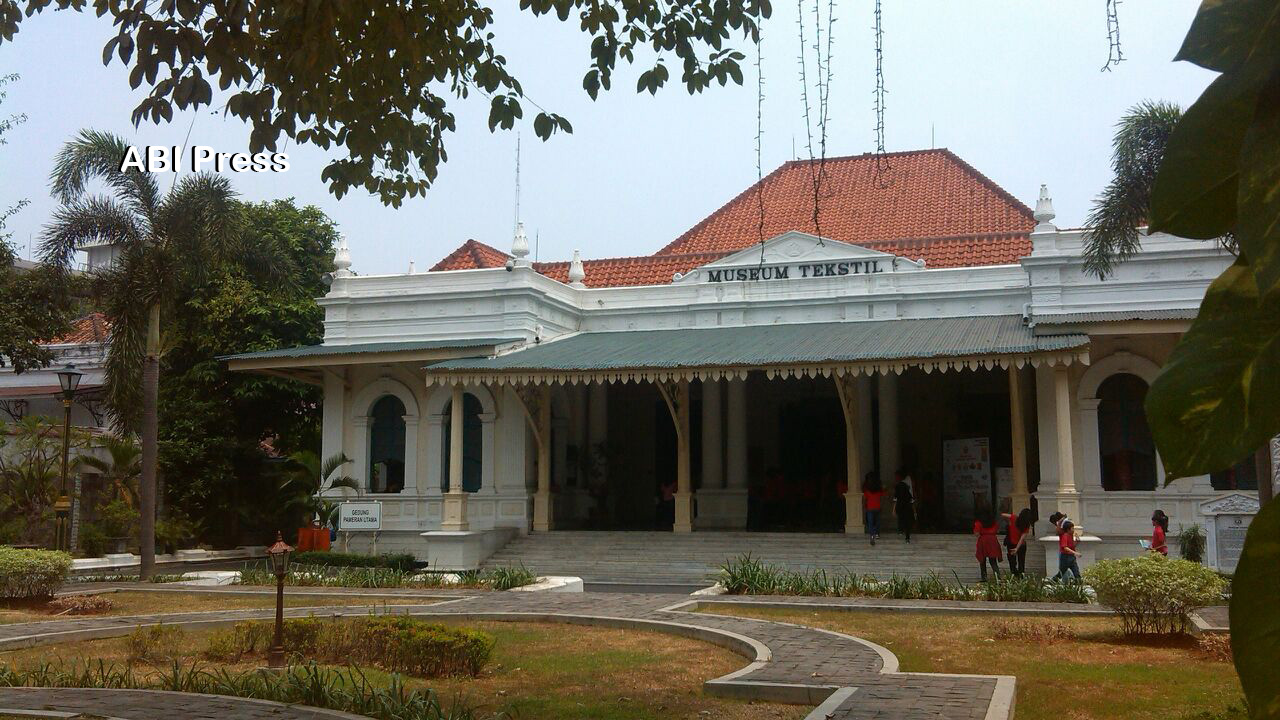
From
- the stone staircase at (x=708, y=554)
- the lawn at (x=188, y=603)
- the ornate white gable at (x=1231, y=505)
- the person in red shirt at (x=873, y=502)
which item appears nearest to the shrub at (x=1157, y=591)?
the ornate white gable at (x=1231, y=505)

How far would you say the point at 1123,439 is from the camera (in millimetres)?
19703

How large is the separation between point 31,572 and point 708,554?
10361 millimetres

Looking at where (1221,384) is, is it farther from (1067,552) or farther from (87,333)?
(87,333)

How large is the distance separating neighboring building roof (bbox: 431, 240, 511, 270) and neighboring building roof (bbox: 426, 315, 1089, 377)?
587cm

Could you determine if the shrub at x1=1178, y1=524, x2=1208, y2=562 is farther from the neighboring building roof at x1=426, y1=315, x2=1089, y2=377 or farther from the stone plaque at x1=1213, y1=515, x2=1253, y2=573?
the neighboring building roof at x1=426, y1=315, x2=1089, y2=377

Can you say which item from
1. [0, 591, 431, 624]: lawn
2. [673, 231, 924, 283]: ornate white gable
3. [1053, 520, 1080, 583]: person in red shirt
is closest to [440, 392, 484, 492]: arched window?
[673, 231, 924, 283]: ornate white gable

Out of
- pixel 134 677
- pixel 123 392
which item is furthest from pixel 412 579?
pixel 134 677

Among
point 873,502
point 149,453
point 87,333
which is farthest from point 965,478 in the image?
point 87,333

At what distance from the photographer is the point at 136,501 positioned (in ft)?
76.2

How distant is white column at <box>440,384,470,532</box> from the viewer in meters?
20.8

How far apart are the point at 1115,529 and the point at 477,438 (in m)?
11.8

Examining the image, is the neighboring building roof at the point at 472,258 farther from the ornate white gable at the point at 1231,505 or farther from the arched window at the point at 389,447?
the ornate white gable at the point at 1231,505

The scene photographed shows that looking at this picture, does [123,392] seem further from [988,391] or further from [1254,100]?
[1254,100]

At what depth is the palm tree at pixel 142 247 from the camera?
18.3 metres
